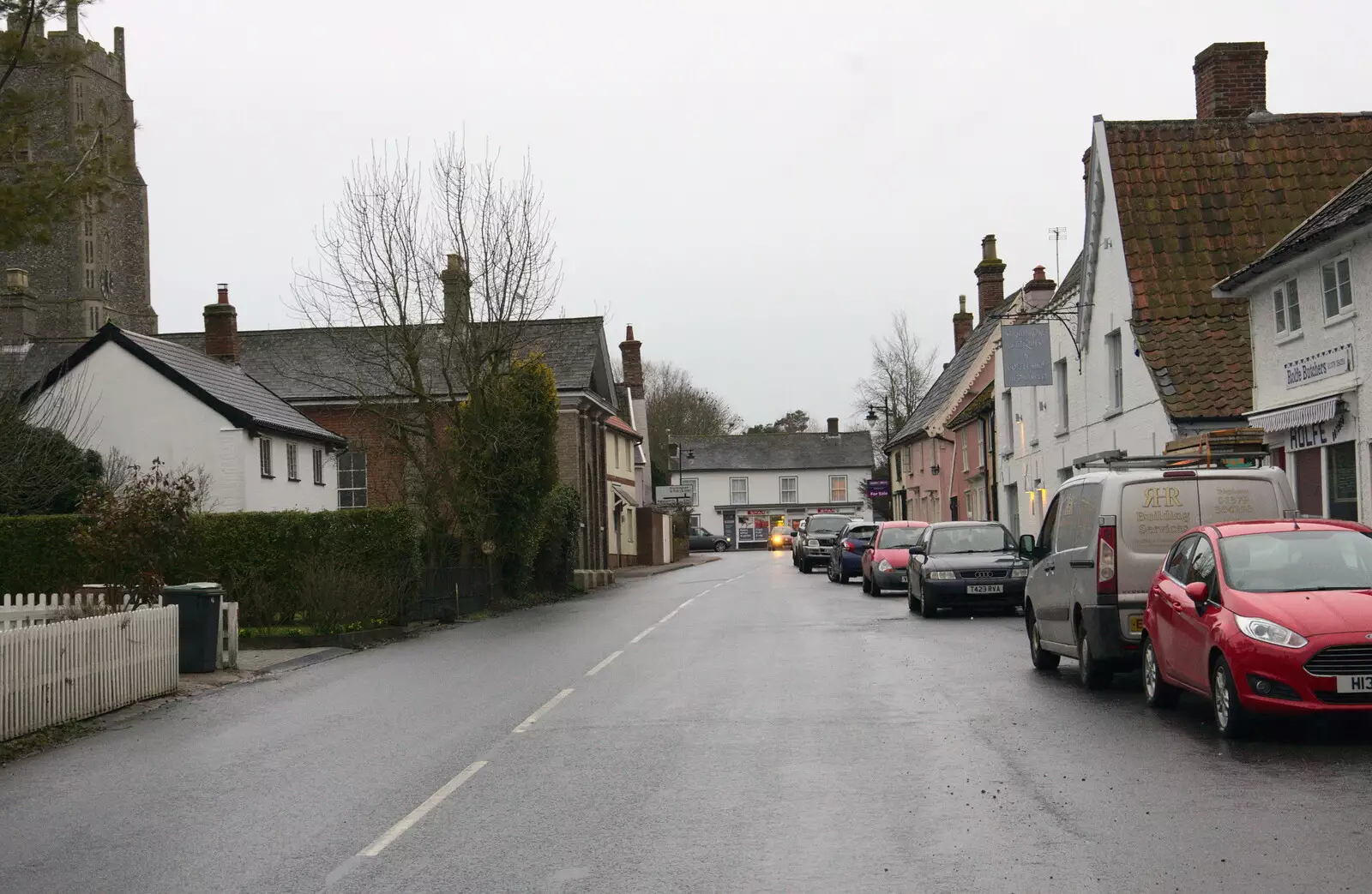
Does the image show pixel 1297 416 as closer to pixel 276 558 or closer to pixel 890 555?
pixel 890 555

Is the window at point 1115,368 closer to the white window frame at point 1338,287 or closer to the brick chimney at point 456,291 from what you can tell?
the white window frame at point 1338,287

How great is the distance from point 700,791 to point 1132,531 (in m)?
6.09

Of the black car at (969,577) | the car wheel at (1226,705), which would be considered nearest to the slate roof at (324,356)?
the black car at (969,577)

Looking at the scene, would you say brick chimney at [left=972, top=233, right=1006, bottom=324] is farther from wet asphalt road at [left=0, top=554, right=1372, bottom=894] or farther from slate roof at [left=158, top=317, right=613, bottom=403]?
wet asphalt road at [left=0, top=554, right=1372, bottom=894]

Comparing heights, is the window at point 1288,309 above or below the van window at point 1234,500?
above

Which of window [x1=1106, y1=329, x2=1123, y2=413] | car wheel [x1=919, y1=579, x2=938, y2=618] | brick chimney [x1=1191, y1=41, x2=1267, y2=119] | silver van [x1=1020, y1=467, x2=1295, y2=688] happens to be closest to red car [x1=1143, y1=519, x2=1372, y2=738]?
silver van [x1=1020, y1=467, x2=1295, y2=688]

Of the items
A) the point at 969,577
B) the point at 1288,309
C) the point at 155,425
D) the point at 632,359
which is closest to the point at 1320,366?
the point at 1288,309

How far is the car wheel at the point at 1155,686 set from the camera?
11.7 m

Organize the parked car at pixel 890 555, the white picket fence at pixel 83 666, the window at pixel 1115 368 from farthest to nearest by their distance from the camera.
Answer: the parked car at pixel 890 555
the window at pixel 1115 368
the white picket fence at pixel 83 666

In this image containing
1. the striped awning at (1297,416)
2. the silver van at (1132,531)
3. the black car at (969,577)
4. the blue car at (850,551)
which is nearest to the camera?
the silver van at (1132,531)

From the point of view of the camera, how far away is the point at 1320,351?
20.7 meters

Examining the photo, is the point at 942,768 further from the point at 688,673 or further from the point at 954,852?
the point at 688,673

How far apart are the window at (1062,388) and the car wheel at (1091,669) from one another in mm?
21118

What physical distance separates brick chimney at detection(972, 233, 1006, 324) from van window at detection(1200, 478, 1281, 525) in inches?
1623
